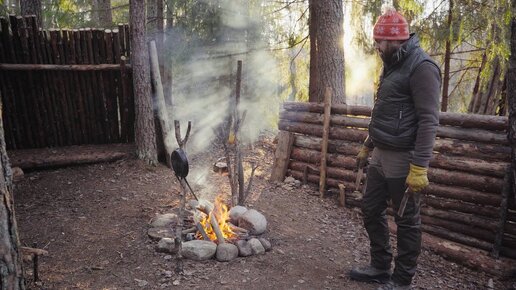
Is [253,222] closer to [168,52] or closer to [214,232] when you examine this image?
[214,232]

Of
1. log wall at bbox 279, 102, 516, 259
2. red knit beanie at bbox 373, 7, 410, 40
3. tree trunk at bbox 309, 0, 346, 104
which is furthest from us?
tree trunk at bbox 309, 0, 346, 104

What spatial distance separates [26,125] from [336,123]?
19.7 feet

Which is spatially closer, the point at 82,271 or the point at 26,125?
the point at 82,271

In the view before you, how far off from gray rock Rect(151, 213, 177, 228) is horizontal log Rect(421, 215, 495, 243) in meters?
3.84

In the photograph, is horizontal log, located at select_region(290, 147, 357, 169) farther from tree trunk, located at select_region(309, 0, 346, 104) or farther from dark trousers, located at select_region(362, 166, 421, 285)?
dark trousers, located at select_region(362, 166, 421, 285)

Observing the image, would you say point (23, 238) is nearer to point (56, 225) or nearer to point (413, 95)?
point (56, 225)

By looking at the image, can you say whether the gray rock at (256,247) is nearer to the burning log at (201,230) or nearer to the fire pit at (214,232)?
the fire pit at (214,232)

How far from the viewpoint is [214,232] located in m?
4.63

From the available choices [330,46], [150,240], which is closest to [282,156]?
A: [330,46]

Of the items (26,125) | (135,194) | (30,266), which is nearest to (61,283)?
(30,266)

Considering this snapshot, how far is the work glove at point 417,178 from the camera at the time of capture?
3.31 metres

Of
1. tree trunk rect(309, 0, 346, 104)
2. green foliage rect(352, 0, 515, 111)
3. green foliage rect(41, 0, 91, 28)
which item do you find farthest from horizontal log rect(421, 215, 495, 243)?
green foliage rect(41, 0, 91, 28)

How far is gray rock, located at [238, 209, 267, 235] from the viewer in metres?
4.92

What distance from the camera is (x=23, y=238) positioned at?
180 inches
